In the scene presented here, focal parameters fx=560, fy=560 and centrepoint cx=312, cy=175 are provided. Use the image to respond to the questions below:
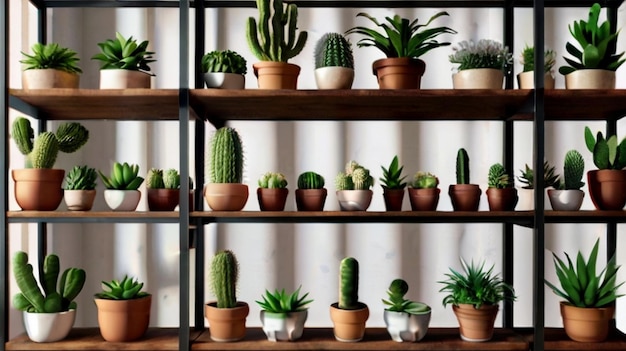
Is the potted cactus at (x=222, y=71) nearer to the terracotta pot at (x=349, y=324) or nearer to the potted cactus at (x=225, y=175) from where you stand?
the potted cactus at (x=225, y=175)

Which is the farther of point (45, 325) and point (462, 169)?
point (462, 169)

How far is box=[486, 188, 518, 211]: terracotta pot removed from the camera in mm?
1595

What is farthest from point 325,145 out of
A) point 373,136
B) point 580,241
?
point 580,241

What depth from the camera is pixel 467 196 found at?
159cm

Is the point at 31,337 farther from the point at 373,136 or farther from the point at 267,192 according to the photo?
the point at 373,136

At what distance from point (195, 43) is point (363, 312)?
100 centimetres

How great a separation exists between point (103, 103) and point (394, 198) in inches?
34.8

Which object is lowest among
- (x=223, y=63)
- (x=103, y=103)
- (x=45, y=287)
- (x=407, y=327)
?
(x=407, y=327)

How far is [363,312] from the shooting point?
62.1 inches

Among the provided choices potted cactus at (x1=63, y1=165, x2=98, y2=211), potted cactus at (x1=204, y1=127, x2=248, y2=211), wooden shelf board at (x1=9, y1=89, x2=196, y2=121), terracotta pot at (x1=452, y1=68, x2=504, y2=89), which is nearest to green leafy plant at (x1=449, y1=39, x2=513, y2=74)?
terracotta pot at (x1=452, y1=68, x2=504, y2=89)

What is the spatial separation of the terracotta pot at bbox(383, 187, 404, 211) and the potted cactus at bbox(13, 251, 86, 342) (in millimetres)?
932

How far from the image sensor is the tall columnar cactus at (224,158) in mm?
1582

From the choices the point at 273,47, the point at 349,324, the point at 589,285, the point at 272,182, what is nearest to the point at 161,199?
→ the point at 272,182

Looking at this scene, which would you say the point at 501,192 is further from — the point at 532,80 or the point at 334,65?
the point at 334,65
